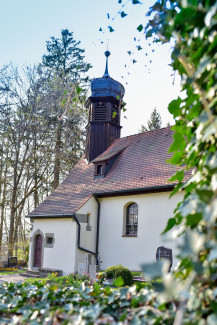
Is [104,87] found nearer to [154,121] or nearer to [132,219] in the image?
[132,219]

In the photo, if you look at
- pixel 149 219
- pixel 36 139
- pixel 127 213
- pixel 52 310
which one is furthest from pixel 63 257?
pixel 52 310

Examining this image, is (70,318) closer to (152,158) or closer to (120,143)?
(152,158)

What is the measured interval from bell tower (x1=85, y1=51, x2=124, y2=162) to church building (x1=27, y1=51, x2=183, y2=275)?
0.74 m

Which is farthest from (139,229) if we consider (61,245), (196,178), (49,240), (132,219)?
(196,178)

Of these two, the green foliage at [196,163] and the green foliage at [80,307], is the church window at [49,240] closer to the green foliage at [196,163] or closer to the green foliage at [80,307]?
the green foliage at [80,307]

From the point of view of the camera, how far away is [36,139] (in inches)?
966

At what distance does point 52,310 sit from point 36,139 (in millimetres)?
23159

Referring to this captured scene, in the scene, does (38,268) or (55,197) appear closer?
(38,268)

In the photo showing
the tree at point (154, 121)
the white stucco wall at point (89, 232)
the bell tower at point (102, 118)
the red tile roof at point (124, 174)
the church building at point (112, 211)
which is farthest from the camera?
the tree at point (154, 121)

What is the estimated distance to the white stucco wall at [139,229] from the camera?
44.7 ft

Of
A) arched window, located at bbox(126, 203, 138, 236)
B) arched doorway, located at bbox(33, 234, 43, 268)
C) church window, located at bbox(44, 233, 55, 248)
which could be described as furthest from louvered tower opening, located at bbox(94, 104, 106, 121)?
arched doorway, located at bbox(33, 234, 43, 268)

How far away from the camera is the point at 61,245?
634 inches

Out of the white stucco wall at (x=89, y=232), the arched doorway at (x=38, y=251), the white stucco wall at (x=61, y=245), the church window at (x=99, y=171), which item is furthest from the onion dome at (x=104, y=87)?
the arched doorway at (x=38, y=251)

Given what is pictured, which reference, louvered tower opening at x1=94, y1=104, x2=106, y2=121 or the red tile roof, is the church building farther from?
louvered tower opening at x1=94, y1=104, x2=106, y2=121
